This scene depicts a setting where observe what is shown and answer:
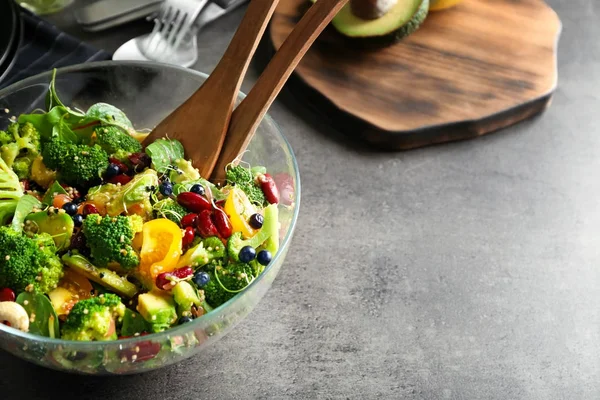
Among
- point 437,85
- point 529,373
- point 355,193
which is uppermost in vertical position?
point 437,85

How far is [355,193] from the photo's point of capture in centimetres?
203

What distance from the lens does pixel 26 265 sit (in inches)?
54.3

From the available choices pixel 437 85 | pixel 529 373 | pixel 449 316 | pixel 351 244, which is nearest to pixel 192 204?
pixel 351 244

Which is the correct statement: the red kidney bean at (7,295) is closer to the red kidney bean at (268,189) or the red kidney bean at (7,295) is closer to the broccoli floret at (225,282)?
the broccoli floret at (225,282)

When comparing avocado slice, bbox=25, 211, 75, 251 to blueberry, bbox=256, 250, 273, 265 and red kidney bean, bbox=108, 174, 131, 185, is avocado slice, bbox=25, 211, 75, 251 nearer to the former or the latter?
red kidney bean, bbox=108, 174, 131, 185

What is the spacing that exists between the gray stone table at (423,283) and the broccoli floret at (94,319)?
28 centimetres

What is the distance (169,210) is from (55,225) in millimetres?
248

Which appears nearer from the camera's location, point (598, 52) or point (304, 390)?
point (304, 390)

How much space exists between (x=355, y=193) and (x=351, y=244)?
0.19 metres

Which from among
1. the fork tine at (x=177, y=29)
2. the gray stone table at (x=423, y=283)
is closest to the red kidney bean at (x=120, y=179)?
the gray stone table at (x=423, y=283)

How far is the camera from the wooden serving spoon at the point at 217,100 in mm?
1720

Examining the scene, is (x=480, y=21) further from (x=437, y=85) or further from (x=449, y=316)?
(x=449, y=316)

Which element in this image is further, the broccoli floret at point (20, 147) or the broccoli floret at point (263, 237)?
the broccoli floret at point (20, 147)

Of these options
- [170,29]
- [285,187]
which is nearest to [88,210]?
[285,187]
